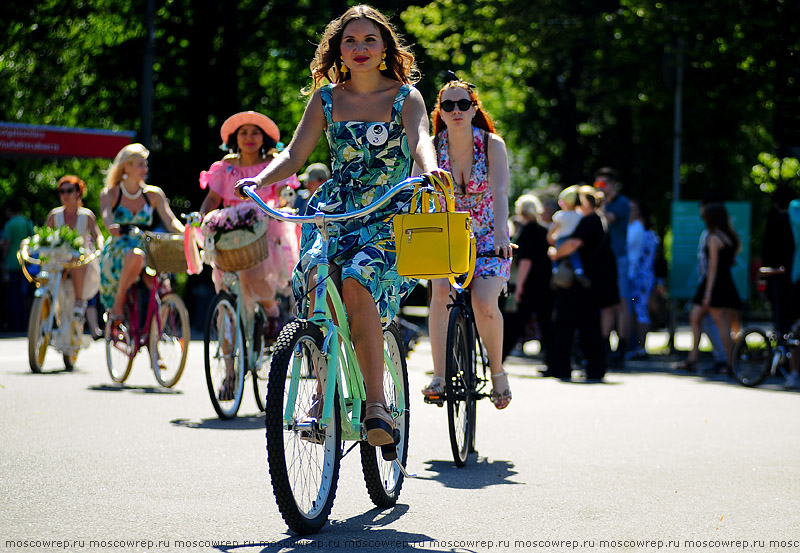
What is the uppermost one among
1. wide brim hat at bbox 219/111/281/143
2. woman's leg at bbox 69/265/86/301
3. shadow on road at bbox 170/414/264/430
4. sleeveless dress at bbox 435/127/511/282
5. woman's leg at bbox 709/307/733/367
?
wide brim hat at bbox 219/111/281/143

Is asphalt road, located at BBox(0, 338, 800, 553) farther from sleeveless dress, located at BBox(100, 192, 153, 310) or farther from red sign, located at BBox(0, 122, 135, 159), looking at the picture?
red sign, located at BBox(0, 122, 135, 159)

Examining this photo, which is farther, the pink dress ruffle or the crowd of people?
the pink dress ruffle

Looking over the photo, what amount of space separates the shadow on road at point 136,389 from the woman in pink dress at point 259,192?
5.31ft

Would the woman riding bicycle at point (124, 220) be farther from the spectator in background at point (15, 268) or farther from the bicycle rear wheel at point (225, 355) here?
the spectator in background at point (15, 268)

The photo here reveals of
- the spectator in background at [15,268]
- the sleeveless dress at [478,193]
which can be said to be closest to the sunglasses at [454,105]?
the sleeveless dress at [478,193]

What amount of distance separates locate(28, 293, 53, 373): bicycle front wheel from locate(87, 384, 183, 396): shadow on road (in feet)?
4.12

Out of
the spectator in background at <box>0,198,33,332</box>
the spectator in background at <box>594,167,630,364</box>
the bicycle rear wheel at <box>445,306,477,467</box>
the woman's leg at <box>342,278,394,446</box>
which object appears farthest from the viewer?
the spectator in background at <box>0,198,33,332</box>

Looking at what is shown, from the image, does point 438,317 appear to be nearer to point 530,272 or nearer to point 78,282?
point 78,282

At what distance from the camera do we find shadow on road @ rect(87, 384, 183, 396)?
34.9ft

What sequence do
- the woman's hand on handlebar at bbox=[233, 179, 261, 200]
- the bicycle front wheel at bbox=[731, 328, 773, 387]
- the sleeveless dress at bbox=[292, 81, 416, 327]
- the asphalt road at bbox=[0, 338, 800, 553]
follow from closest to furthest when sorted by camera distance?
the asphalt road at bbox=[0, 338, 800, 553] < the woman's hand on handlebar at bbox=[233, 179, 261, 200] < the sleeveless dress at bbox=[292, 81, 416, 327] < the bicycle front wheel at bbox=[731, 328, 773, 387]

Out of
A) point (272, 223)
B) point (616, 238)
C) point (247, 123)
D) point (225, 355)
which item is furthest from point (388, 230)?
point (616, 238)

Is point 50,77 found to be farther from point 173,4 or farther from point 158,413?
point 158,413

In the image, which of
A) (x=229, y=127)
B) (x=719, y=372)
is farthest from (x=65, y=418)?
(x=719, y=372)

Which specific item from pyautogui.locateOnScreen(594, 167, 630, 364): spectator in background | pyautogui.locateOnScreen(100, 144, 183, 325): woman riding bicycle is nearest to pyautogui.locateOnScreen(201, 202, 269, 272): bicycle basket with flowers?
pyautogui.locateOnScreen(100, 144, 183, 325): woman riding bicycle
